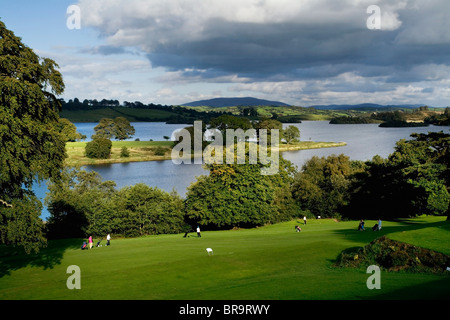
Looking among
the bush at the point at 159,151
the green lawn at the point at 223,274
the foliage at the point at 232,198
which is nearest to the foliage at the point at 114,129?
the bush at the point at 159,151

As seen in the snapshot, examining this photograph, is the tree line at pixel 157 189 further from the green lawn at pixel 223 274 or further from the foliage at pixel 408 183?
the green lawn at pixel 223 274

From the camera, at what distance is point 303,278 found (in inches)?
769

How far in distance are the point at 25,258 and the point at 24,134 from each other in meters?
12.8

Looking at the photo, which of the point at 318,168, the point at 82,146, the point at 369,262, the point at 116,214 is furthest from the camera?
the point at 82,146

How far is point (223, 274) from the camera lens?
870 inches

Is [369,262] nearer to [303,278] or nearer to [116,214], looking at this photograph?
[303,278]

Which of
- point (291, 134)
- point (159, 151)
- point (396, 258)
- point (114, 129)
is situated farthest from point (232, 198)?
point (114, 129)

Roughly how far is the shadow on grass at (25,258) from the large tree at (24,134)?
391cm

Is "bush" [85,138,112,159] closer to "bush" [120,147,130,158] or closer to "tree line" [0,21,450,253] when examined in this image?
"bush" [120,147,130,158]

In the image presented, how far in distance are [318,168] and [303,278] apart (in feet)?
191

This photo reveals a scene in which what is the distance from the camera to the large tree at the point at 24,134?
20469mm

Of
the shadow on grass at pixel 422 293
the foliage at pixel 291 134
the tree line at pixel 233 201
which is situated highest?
the foliage at pixel 291 134

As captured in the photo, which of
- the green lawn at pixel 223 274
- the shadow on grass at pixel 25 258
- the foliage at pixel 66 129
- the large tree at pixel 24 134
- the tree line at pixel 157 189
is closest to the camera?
the green lawn at pixel 223 274
